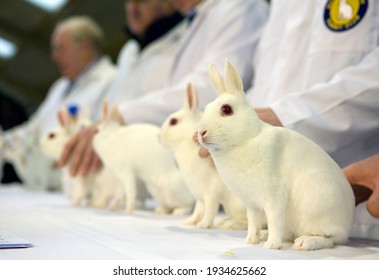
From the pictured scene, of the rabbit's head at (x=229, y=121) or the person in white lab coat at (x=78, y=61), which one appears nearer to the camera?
the rabbit's head at (x=229, y=121)

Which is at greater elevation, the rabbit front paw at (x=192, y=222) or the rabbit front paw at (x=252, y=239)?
the rabbit front paw at (x=252, y=239)

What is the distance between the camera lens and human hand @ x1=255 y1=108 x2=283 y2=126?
2.81ft

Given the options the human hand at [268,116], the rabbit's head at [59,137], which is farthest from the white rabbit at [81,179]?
the human hand at [268,116]

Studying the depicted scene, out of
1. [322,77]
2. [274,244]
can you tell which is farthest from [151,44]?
[274,244]

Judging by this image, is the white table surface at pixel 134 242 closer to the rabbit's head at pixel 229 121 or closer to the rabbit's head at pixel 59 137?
the rabbit's head at pixel 229 121

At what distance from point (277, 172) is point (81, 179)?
2.87 feet

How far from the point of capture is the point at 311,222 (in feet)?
2.30

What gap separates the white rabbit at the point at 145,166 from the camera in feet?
3.92

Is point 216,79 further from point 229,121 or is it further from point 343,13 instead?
point 343,13

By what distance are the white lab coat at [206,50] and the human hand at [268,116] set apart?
0.40 m

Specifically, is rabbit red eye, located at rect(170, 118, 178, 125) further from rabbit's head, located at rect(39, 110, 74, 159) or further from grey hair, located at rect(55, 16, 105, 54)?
grey hair, located at rect(55, 16, 105, 54)

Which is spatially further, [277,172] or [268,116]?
[268,116]

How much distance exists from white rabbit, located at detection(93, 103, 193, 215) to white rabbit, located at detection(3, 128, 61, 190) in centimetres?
97

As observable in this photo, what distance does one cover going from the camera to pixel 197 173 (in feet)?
3.16
